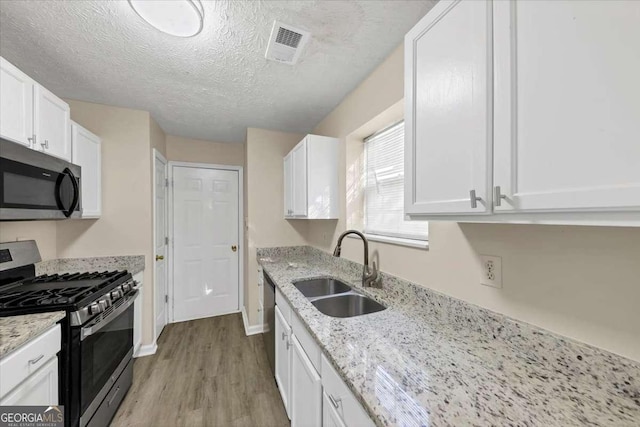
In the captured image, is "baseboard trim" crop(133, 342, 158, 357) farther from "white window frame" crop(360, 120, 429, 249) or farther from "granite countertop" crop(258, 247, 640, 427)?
"white window frame" crop(360, 120, 429, 249)

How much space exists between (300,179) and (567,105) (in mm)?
1986

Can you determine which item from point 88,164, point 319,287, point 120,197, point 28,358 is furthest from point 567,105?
point 120,197

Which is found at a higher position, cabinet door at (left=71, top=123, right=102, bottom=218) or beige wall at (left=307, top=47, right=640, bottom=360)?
cabinet door at (left=71, top=123, right=102, bottom=218)

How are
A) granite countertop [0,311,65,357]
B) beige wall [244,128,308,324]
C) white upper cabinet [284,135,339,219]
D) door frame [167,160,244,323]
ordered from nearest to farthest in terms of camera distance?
granite countertop [0,311,65,357] < white upper cabinet [284,135,339,219] < beige wall [244,128,308,324] < door frame [167,160,244,323]

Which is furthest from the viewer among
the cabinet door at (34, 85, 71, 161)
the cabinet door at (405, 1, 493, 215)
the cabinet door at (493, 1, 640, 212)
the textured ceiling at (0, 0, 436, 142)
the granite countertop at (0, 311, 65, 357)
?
the cabinet door at (34, 85, 71, 161)

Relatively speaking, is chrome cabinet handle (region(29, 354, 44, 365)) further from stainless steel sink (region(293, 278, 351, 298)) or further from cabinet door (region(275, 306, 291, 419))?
stainless steel sink (region(293, 278, 351, 298))

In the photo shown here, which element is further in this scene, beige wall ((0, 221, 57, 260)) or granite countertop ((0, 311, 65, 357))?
beige wall ((0, 221, 57, 260))

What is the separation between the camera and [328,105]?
2361 millimetres

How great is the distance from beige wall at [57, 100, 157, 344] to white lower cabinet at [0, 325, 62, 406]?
4.34ft

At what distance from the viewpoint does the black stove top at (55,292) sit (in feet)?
4.08

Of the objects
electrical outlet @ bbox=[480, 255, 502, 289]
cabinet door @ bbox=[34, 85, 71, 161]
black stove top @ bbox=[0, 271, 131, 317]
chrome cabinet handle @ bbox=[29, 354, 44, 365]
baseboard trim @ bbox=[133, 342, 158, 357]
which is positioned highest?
cabinet door @ bbox=[34, 85, 71, 161]

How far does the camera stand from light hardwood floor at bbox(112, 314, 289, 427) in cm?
168

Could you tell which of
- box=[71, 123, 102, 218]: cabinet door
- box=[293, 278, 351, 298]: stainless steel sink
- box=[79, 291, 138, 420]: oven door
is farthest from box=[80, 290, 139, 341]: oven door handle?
box=[293, 278, 351, 298]: stainless steel sink

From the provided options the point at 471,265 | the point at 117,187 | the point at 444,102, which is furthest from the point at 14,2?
the point at 471,265
